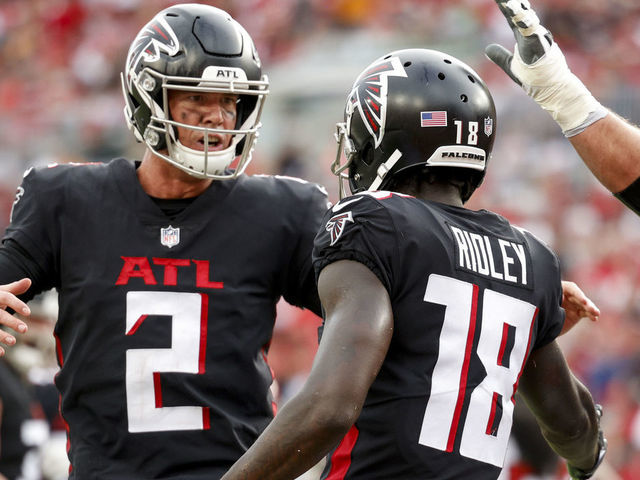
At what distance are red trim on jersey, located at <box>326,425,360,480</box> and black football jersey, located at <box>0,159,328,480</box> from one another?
0.72 m

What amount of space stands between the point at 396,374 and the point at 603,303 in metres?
5.64

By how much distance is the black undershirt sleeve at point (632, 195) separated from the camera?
2934 millimetres

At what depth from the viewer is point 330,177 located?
9.95 meters

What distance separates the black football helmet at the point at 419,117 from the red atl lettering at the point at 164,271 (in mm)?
724

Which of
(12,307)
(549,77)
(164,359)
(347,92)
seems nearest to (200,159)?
(164,359)

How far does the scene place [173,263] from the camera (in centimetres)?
321

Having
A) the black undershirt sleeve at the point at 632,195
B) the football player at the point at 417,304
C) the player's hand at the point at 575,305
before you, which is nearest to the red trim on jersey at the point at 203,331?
the football player at the point at 417,304

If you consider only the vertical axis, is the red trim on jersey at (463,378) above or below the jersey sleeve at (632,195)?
below

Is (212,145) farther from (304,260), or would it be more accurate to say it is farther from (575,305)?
(575,305)

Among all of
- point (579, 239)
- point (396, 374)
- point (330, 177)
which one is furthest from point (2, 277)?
point (330, 177)

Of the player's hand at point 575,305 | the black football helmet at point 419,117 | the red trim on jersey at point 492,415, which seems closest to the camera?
the red trim on jersey at point 492,415

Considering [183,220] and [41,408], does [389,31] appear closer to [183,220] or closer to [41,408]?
[41,408]

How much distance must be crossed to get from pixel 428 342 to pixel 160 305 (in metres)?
1.10

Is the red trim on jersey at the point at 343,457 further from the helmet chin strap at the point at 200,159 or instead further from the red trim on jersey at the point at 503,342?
the helmet chin strap at the point at 200,159
